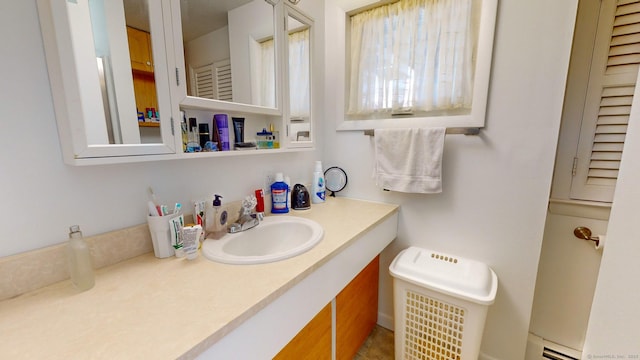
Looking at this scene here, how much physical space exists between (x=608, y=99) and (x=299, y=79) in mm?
1456

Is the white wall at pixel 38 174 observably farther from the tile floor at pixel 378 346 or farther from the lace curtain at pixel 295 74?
the tile floor at pixel 378 346

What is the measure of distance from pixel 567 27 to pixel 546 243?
1033 millimetres

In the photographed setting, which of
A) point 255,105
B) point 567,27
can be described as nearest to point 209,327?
point 255,105

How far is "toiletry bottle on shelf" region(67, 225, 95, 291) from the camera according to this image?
0.63 meters

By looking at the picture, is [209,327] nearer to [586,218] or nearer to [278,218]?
[278,218]

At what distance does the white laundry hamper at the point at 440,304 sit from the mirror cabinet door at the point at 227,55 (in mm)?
1032

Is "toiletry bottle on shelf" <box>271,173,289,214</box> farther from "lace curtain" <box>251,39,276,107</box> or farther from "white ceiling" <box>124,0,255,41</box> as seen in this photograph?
"white ceiling" <box>124,0,255,41</box>

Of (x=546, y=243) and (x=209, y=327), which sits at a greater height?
(x=209, y=327)

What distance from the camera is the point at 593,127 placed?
1.16 meters

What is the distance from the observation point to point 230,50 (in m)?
0.96

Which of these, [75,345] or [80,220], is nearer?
[75,345]

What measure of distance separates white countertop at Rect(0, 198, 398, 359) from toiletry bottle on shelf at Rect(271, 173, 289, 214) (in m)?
0.49

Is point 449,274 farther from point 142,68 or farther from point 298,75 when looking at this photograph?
point 142,68

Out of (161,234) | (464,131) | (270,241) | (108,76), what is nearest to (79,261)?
(161,234)
